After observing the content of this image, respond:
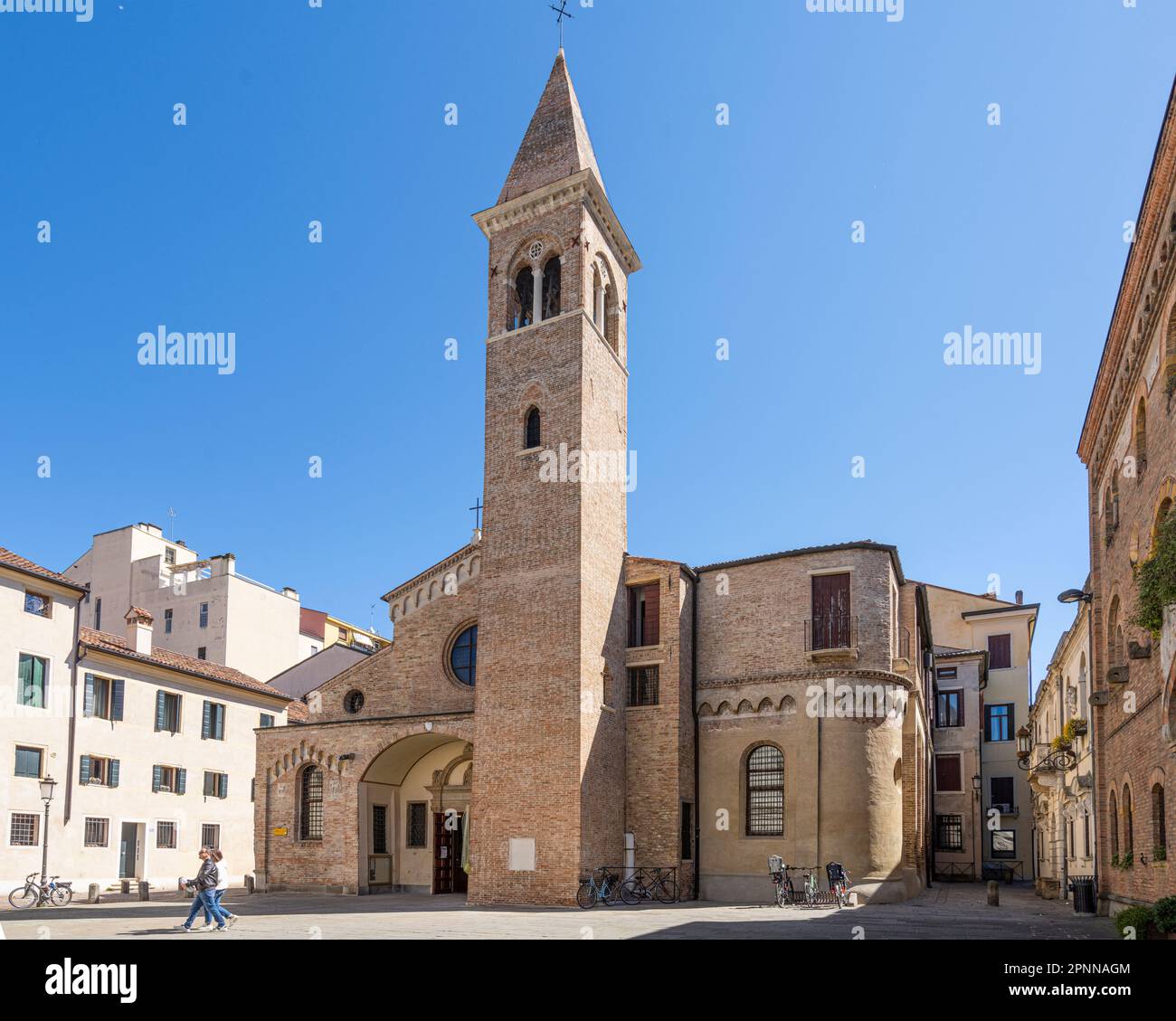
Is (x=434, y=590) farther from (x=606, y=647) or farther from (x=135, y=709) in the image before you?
(x=135, y=709)

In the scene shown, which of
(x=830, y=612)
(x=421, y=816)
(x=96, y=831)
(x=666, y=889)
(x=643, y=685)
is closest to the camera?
(x=666, y=889)

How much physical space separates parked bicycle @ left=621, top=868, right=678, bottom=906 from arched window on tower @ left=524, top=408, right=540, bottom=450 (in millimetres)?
11909

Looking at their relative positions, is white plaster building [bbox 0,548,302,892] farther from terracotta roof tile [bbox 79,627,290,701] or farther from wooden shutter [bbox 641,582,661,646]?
wooden shutter [bbox 641,582,661,646]

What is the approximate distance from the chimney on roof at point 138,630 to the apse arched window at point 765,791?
2208 cm

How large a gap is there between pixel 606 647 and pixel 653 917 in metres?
8.64

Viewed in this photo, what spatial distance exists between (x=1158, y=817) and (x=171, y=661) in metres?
33.6

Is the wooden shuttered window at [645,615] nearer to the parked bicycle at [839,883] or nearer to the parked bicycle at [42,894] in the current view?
the parked bicycle at [839,883]

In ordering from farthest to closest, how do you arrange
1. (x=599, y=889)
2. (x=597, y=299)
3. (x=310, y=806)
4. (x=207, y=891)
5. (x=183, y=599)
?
(x=183, y=599) < (x=310, y=806) < (x=597, y=299) < (x=599, y=889) < (x=207, y=891)

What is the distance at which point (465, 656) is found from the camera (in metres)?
31.9

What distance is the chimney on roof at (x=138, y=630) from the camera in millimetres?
37625

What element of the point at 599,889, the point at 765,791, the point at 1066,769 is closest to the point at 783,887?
the point at 765,791

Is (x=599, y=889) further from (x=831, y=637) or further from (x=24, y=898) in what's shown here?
(x=24, y=898)

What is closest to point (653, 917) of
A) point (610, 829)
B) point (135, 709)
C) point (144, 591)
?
point (610, 829)
